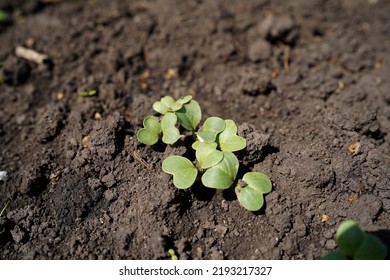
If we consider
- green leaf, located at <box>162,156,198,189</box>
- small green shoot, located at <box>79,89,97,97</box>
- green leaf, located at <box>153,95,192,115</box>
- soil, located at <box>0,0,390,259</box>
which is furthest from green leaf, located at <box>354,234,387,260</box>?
small green shoot, located at <box>79,89,97,97</box>

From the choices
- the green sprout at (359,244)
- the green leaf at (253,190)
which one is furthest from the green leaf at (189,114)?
the green sprout at (359,244)

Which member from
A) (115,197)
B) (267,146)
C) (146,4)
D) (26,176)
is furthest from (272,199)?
(146,4)

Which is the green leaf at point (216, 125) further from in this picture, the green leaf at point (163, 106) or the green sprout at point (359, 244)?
the green sprout at point (359, 244)

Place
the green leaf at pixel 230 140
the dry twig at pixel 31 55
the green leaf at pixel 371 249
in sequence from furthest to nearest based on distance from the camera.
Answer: the dry twig at pixel 31 55, the green leaf at pixel 230 140, the green leaf at pixel 371 249

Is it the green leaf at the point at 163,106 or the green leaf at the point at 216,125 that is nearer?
the green leaf at the point at 216,125

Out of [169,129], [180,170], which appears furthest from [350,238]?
[169,129]

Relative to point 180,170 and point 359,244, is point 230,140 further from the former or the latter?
point 359,244
